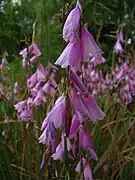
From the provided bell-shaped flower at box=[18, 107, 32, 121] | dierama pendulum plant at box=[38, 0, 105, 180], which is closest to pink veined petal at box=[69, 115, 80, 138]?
dierama pendulum plant at box=[38, 0, 105, 180]

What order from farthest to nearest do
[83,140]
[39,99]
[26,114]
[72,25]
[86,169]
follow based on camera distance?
[39,99], [26,114], [86,169], [83,140], [72,25]

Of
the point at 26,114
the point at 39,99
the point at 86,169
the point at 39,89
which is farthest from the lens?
the point at 39,89

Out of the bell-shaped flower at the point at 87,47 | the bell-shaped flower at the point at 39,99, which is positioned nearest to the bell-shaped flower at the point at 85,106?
the bell-shaped flower at the point at 87,47

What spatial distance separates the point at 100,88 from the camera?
342cm

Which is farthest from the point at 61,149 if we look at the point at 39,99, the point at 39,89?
the point at 39,89

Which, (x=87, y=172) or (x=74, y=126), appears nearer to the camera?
(x=74, y=126)

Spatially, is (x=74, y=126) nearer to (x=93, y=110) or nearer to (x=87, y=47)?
(x=93, y=110)

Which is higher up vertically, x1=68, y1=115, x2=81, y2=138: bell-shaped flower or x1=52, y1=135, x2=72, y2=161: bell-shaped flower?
x1=68, y1=115, x2=81, y2=138: bell-shaped flower

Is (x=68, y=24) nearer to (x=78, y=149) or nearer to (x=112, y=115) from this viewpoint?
(x=78, y=149)

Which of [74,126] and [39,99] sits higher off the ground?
[74,126]

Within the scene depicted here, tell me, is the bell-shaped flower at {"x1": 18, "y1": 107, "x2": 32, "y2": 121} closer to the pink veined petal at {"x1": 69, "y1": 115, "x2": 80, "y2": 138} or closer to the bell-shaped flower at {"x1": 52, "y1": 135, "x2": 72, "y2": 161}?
the bell-shaped flower at {"x1": 52, "y1": 135, "x2": 72, "y2": 161}

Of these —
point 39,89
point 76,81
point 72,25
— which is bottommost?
point 39,89

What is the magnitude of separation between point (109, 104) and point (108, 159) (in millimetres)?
708

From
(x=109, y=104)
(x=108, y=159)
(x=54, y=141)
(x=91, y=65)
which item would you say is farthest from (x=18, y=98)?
(x=54, y=141)
